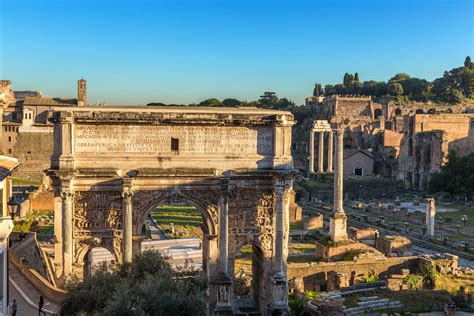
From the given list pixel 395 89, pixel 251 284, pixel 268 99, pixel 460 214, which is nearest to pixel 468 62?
pixel 395 89

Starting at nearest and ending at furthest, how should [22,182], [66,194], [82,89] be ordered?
[66,194], [22,182], [82,89]

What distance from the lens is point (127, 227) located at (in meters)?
16.1

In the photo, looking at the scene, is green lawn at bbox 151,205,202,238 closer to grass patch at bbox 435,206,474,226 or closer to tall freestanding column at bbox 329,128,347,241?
tall freestanding column at bbox 329,128,347,241

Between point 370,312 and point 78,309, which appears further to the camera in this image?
point 370,312

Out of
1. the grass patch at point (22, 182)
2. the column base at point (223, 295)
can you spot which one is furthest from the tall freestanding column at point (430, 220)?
the grass patch at point (22, 182)

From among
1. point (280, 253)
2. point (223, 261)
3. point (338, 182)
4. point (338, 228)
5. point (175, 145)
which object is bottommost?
point (338, 228)

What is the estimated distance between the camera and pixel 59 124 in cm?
1600

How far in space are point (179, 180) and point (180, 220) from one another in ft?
86.4

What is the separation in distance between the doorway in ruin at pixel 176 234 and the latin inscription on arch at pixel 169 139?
23.6 ft

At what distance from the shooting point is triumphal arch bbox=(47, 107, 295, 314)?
1609 centimetres

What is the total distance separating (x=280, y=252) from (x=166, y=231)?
69.6ft

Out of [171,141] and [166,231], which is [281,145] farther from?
[166,231]

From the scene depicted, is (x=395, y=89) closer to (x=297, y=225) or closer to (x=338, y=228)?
(x=297, y=225)

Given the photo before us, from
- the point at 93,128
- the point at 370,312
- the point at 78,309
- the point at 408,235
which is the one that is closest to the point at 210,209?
the point at 93,128
